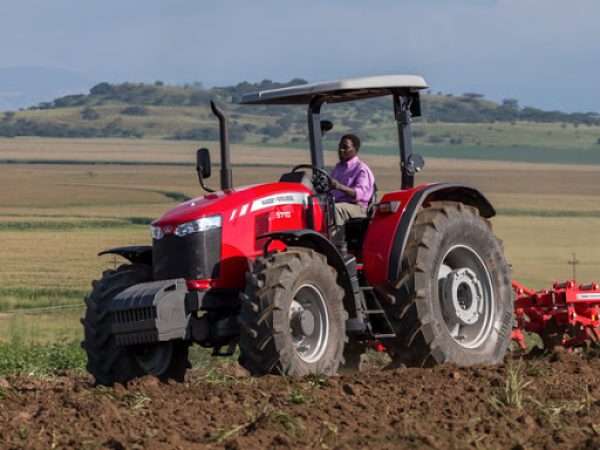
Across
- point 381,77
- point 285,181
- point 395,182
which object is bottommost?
point 395,182

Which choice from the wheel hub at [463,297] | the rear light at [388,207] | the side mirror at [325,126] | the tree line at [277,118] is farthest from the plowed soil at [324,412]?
the tree line at [277,118]

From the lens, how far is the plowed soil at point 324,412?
6.58m

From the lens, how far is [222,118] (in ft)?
30.8

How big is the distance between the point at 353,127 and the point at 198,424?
147 metres

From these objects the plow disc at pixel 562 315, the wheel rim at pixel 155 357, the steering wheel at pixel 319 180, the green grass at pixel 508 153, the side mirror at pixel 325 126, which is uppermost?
the side mirror at pixel 325 126

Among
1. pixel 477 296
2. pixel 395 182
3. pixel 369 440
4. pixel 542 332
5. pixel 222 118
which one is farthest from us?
pixel 395 182

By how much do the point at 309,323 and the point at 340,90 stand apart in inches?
69.6

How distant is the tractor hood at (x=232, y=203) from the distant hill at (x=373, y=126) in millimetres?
120983

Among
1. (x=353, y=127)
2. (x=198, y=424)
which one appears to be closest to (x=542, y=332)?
(x=198, y=424)

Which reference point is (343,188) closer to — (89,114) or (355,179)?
(355,179)

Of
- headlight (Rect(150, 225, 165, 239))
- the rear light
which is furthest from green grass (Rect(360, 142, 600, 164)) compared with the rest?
headlight (Rect(150, 225, 165, 239))

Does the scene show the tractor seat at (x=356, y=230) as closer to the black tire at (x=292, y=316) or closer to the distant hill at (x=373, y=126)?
the black tire at (x=292, y=316)

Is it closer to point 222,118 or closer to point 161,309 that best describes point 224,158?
point 222,118

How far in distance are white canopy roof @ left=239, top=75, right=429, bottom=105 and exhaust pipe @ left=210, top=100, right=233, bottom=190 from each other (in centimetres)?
71
